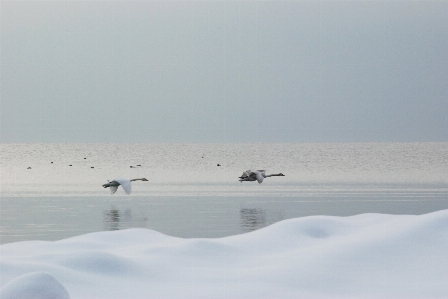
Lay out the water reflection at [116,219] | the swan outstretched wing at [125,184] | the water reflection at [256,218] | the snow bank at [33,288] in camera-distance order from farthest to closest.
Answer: the swan outstretched wing at [125,184]
the water reflection at [116,219]
the water reflection at [256,218]
the snow bank at [33,288]

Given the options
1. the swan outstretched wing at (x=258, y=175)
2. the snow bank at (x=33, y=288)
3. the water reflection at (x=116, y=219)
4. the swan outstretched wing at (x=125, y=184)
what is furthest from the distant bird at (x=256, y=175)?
the snow bank at (x=33, y=288)

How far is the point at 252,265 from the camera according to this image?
10.7 m

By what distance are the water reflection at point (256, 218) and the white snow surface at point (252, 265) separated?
755 cm

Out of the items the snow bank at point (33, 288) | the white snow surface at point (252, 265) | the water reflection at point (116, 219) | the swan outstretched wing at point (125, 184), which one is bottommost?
the water reflection at point (116, 219)

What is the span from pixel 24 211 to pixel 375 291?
17802 millimetres

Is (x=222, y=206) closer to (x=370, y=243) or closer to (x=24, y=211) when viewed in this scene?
(x=24, y=211)

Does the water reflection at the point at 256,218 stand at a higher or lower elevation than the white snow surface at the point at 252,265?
lower

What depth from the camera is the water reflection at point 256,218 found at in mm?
20459

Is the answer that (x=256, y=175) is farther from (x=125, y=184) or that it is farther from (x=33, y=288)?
(x=33, y=288)

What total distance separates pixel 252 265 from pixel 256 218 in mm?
12311

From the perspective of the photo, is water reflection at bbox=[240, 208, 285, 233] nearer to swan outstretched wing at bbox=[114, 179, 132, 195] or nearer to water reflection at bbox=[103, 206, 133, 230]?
water reflection at bbox=[103, 206, 133, 230]

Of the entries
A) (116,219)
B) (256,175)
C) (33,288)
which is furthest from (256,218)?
(33,288)

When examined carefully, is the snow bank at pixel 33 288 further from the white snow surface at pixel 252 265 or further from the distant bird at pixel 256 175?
the distant bird at pixel 256 175

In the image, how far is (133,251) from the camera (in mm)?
11250
